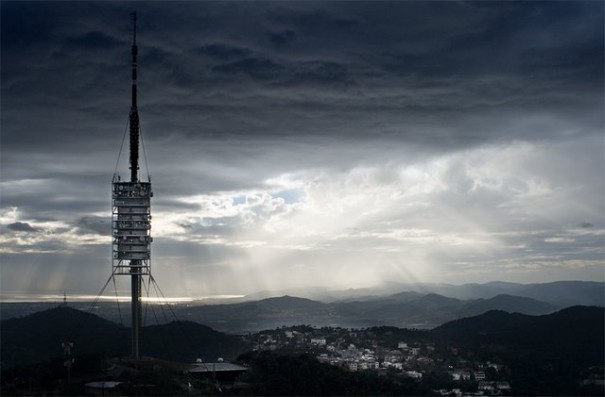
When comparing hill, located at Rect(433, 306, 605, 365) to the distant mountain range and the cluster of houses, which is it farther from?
the cluster of houses

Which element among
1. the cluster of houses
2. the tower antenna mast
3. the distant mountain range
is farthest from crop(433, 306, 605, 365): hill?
the tower antenna mast

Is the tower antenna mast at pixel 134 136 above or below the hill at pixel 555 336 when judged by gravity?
above

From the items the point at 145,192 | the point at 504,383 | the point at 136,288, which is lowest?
the point at 504,383

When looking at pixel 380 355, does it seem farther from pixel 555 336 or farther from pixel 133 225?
pixel 133 225

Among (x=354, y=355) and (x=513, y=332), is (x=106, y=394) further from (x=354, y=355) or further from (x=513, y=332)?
(x=513, y=332)

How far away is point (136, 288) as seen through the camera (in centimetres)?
9562

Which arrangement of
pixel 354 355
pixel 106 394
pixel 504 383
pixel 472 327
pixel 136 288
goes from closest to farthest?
pixel 106 394
pixel 136 288
pixel 504 383
pixel 354 355
pixel 472 327

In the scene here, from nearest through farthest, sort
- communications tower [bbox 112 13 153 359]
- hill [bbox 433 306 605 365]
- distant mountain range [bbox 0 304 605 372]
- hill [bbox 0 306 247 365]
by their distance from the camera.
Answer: communications tower [bbox 112 13 153 359]
hill [bbox 0 306 247 365]
distant mountain range [bbox 0 304 605 372]
hill [bbox 433 306 605 365]

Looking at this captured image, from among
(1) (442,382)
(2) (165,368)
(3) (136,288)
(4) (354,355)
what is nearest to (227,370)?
(2) (165,368)

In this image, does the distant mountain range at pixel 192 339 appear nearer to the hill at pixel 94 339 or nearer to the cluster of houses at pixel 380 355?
the hill at pixel 94 339

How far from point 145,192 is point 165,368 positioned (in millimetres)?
20458

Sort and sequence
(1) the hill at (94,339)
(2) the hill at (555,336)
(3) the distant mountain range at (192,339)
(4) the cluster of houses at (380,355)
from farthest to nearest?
(2) the hill at (555,336) < (3) the distant mountain range at (192,339) < (4) the cluster of houses at (380,355) < (1) the hill at (94,339)

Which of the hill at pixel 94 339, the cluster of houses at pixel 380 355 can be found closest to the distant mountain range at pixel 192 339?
the hill at pixel 94 339

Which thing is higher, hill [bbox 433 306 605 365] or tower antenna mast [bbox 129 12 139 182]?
tower antenna mast [bbox 129 12 139 182]
